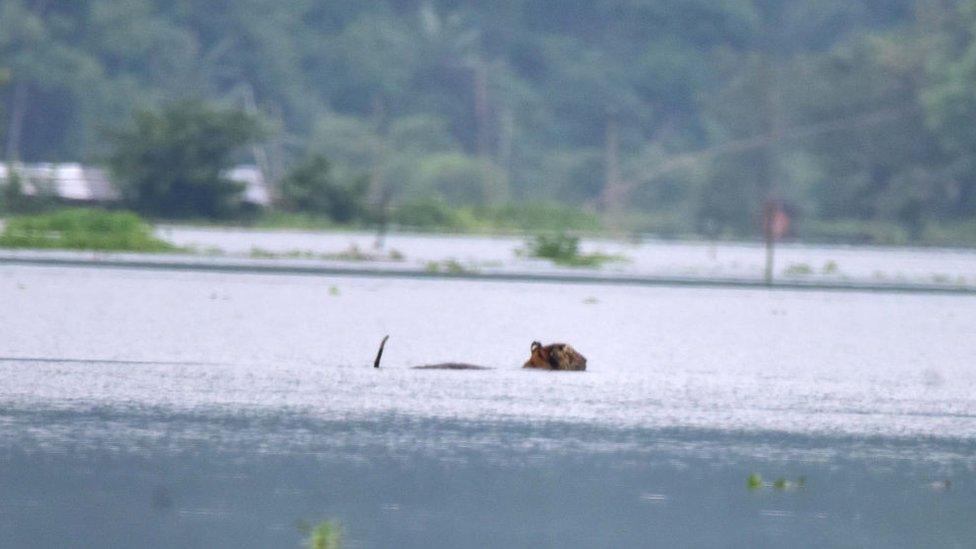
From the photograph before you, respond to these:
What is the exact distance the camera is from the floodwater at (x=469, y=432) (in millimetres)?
8141

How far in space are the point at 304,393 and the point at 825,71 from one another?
74.7 m

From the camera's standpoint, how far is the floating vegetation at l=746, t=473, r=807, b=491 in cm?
927

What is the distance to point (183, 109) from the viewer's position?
6241cm

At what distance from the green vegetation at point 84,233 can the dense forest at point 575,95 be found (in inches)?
1283

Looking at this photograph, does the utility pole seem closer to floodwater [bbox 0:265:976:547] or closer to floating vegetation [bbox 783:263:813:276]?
floating vegetation [bbox 783:263:813:276]

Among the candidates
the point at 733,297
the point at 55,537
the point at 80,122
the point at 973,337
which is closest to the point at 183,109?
the point at 80,122

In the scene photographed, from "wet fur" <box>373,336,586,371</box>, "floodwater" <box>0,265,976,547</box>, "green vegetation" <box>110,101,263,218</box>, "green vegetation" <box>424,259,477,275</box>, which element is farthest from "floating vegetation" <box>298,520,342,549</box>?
"green vegetation" <box>110,101,263,218</box>

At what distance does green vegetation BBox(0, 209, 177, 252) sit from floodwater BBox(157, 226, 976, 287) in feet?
4.40

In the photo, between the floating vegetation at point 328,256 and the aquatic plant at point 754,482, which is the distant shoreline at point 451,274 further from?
the aquatic plant at point 754,482

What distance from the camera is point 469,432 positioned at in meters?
11.1

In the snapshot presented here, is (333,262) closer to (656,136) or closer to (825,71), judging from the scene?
(825,71)

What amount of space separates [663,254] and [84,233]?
Result: 15604 mm

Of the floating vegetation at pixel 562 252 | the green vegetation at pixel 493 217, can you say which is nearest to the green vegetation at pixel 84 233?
the floating vegetation at pixel 562 252

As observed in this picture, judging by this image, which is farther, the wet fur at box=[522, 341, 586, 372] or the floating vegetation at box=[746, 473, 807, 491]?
the wet fur at box=[522, 341, 586, 372]
